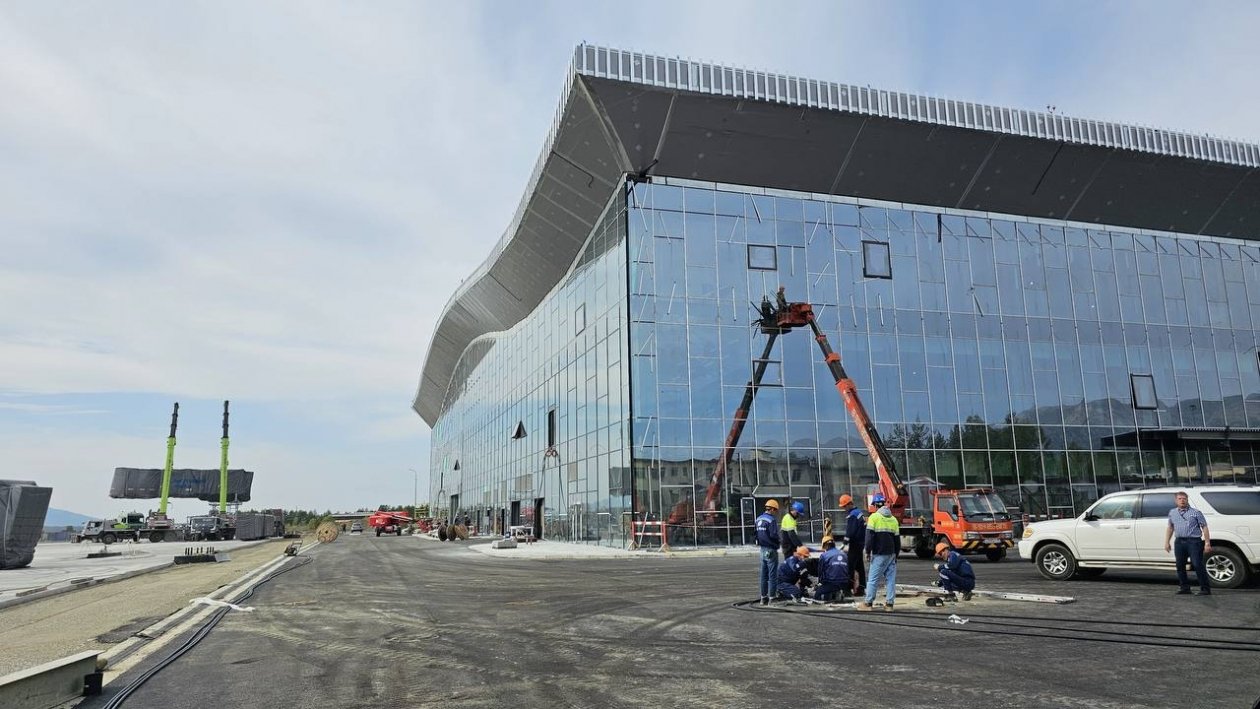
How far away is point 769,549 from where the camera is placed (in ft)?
39.7

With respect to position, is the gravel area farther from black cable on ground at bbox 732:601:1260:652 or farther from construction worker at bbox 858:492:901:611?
construction worker at bbox 858:492:901:611

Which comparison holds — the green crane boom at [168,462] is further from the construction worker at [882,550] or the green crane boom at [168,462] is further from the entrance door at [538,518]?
the construction worker at [882,550]

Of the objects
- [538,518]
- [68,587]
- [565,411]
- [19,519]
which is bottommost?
[68,587]

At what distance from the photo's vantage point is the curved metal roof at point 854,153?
30844 millimetres

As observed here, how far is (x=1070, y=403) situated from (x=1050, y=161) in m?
11.3

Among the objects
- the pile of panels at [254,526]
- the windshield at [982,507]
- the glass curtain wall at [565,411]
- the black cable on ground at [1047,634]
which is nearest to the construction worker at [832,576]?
the black cable on ground at [1047,634]

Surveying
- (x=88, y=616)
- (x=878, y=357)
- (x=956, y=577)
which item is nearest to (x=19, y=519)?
(x=88, y=616)

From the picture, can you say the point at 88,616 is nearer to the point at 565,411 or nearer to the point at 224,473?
the point at 565,411

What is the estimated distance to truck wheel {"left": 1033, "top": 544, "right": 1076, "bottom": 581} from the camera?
1535 cm

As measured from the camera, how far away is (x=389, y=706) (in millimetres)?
6375

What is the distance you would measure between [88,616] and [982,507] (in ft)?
67.8

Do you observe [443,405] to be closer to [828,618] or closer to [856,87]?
[856,87]

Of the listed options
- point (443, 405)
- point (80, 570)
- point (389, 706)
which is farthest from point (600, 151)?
point (443, 405)

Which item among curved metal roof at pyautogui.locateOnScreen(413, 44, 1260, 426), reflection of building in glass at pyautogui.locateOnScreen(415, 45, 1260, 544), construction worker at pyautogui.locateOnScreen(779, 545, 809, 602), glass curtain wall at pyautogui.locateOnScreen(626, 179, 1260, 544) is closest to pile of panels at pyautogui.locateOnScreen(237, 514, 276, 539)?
reflection of building in glass at pyautogui.locateOnScreen(415, 45, 1260, 544)
